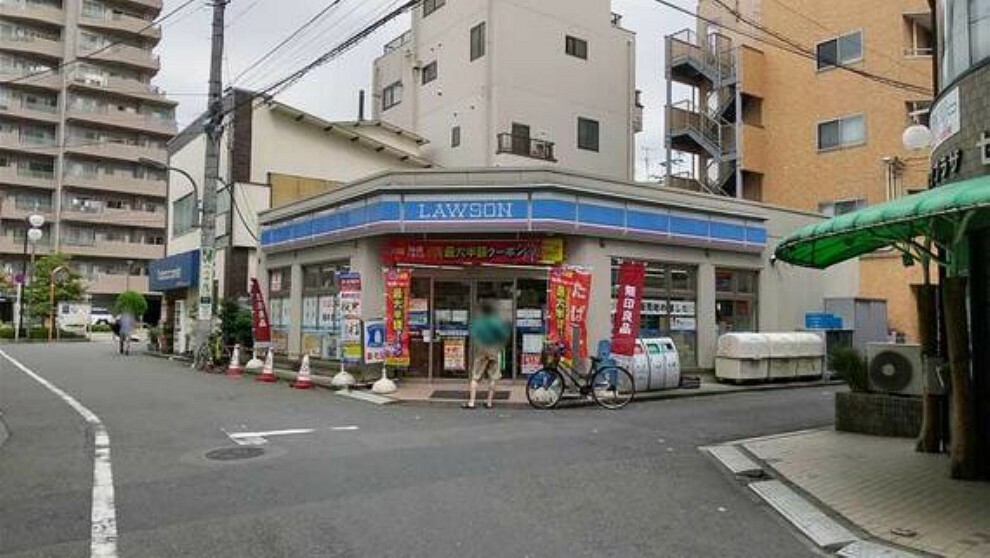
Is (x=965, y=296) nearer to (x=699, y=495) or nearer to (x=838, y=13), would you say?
(x=699, y=495)

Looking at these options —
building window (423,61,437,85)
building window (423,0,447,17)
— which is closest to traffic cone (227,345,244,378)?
building window (423,61,437,85)

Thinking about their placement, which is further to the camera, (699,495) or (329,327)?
(329,327)

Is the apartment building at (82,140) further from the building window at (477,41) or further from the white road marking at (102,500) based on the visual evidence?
the white road marking at (102,500)

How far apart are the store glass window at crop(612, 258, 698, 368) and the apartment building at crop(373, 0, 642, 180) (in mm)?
12214

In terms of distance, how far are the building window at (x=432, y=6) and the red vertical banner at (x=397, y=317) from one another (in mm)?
21382

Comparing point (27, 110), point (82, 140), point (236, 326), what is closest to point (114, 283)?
point (82, 140)

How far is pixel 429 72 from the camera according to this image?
34812 millimetres

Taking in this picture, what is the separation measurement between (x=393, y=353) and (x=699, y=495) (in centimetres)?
981

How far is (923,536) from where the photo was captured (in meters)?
6.13

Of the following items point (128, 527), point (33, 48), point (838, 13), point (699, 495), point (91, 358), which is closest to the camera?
point (128, 527)

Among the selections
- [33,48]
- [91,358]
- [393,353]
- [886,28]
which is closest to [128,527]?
[393,353]

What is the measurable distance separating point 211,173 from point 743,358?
1499cm

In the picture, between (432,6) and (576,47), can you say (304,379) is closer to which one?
(576,47)

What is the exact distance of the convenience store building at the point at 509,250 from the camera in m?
16.7
